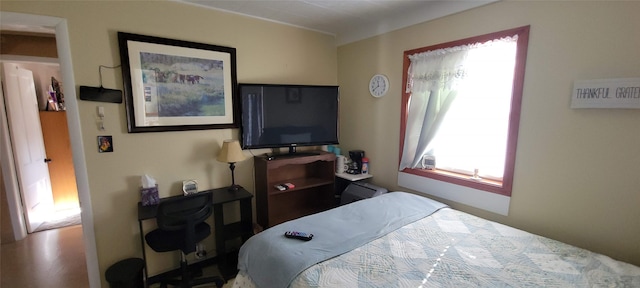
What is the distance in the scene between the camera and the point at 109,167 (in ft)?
6.56

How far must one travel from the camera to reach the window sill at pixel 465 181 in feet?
6.42

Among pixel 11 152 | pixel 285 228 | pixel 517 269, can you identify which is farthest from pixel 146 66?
pixel 517 269

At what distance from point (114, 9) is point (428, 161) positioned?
9.36 feet

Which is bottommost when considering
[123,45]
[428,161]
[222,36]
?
[428,161]

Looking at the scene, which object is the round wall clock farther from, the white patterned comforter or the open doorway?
the open doorway

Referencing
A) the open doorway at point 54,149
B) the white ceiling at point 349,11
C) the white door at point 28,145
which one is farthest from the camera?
the open doorway at point 54,149

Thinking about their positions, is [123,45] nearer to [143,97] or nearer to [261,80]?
[143,97]

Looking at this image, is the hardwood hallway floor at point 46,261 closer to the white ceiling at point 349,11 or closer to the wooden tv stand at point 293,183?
the wooden tv stand at point 293,183

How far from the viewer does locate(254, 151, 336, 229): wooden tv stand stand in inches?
100

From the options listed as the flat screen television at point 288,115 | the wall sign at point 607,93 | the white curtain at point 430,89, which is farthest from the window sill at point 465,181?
the flat screen television at point 288,115

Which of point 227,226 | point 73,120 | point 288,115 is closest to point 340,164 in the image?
point 288,115

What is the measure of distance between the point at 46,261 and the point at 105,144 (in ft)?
5.42

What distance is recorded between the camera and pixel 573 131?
161 cm

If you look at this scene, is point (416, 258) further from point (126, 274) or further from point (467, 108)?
point (126, 274)
